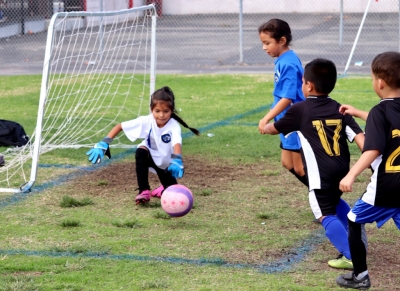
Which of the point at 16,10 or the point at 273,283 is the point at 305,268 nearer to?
the point at 273,283

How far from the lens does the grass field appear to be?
4.42 m

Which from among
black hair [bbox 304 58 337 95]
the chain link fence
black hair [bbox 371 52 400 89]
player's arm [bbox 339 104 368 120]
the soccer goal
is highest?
black hair [bbox 371 52 400 89]

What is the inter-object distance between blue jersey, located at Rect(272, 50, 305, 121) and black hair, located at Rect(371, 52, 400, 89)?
4.72 feet

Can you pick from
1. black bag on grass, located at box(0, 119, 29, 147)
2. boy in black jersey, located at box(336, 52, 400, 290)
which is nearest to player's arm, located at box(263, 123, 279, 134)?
boy in black jersey, located at box(336, 52, 400, 290)

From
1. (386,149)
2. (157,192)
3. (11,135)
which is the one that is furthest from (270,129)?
(11,135)

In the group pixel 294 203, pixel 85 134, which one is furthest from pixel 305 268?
pixel 85 134

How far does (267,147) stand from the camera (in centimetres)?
881

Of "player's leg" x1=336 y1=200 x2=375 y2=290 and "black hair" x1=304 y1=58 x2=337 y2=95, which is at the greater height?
"black hair" x1=304 y1=58 x2=337 y2=95

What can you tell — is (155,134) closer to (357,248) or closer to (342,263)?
(342,263)

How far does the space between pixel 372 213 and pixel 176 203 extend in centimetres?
189

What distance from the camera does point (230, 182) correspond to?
7.16 meters

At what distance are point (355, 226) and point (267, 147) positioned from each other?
4.59 meters

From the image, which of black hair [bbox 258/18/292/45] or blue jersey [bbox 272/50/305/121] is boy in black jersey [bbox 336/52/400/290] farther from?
black hair [bbox 258/18/292/45]

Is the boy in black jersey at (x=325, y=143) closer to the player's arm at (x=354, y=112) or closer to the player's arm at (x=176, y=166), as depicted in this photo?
the player's arm at (x=354, y=112)
